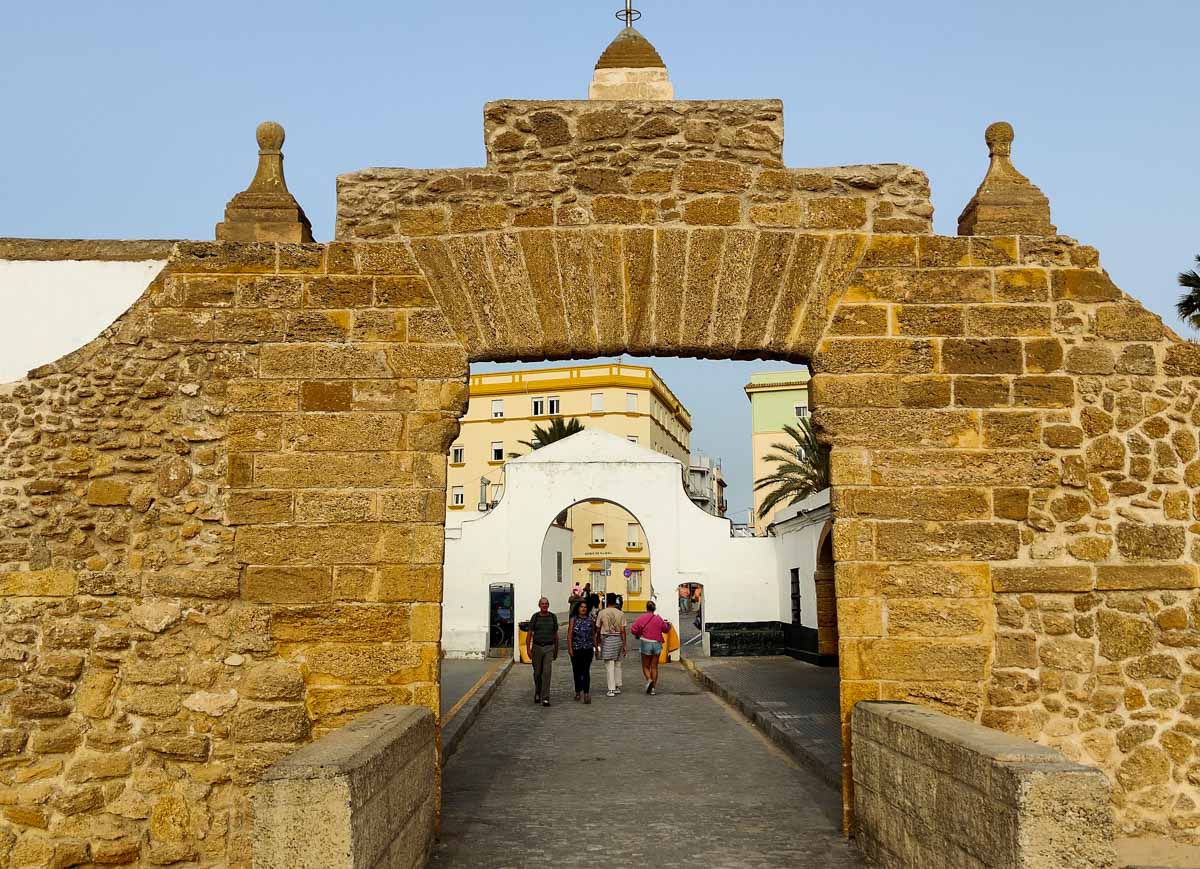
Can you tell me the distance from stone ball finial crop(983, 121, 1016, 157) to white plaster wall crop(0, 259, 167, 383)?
4.87 meters

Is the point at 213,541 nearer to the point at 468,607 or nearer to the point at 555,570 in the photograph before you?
the point at 468,607

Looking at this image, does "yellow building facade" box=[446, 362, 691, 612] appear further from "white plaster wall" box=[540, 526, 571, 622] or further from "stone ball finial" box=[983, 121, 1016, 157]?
"stone ball finial" box=[983, 121, 1016, 157]

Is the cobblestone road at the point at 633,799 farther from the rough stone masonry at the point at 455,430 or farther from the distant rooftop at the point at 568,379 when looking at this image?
the distant rooftop at the point at 568,379

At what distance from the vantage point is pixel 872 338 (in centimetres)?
608

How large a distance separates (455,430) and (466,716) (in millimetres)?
5896

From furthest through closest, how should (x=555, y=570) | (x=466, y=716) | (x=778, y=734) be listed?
(x=555, y=570), (x=466, y=716), (x=778, y=734)

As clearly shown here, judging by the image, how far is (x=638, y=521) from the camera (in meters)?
21.8

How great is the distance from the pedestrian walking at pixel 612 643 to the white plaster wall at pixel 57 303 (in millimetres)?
9975

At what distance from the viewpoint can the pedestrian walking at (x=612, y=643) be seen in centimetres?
1489

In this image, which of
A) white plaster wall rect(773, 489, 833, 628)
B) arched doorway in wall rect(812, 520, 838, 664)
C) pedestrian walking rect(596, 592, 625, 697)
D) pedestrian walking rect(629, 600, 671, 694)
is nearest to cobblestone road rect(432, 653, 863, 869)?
pedestrian walking rect(596, 592, 625, 697)

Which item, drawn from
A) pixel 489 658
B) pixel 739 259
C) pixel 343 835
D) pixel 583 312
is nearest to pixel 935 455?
pixel 739 259

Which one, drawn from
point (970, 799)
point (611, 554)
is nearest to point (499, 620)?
point (970, 799)

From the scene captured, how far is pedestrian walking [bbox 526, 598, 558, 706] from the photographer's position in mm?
13602

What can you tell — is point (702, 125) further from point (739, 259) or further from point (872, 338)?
point (872, 338)
